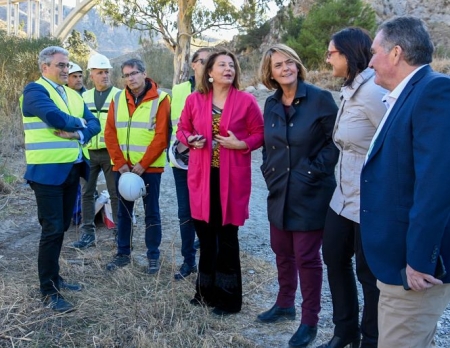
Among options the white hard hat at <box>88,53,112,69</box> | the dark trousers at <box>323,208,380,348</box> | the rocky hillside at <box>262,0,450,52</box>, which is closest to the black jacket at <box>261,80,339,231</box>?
the dark trousers at <box>323,208,380,348</box>

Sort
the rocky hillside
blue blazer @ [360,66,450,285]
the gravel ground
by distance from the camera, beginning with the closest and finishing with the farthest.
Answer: blue blazer @ [360,66,450,285]
the gravel ground
the rocky hillside

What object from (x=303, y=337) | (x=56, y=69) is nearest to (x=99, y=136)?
(x=56, y=69)

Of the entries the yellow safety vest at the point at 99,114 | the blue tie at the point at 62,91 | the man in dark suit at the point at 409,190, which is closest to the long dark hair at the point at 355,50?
the man in dark suit at the point at 409,190

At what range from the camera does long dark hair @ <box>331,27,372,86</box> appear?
9.72ft

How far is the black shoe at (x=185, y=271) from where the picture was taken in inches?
178

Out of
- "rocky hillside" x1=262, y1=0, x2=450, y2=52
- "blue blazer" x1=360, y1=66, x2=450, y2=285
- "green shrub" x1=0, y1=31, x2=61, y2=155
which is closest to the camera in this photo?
"blue blazer" x1=360, y1=66, x2=450, y2=285

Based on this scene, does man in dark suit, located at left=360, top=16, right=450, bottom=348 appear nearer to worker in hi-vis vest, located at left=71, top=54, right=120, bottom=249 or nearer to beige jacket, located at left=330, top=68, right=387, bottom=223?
beige jacket, located at left=330, top=68, right=387, bottom=223

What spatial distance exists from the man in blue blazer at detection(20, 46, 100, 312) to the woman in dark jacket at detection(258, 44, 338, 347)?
1531mm

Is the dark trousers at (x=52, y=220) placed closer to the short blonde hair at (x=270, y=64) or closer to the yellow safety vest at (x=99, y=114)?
the yellow safety vest at (x=99, y=114)

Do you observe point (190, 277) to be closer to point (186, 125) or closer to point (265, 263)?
point (265, 263)

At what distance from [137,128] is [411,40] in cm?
301

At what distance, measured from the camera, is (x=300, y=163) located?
334cm

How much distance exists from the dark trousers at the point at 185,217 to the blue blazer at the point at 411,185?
250cm

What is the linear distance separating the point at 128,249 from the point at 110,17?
19.7 meters
